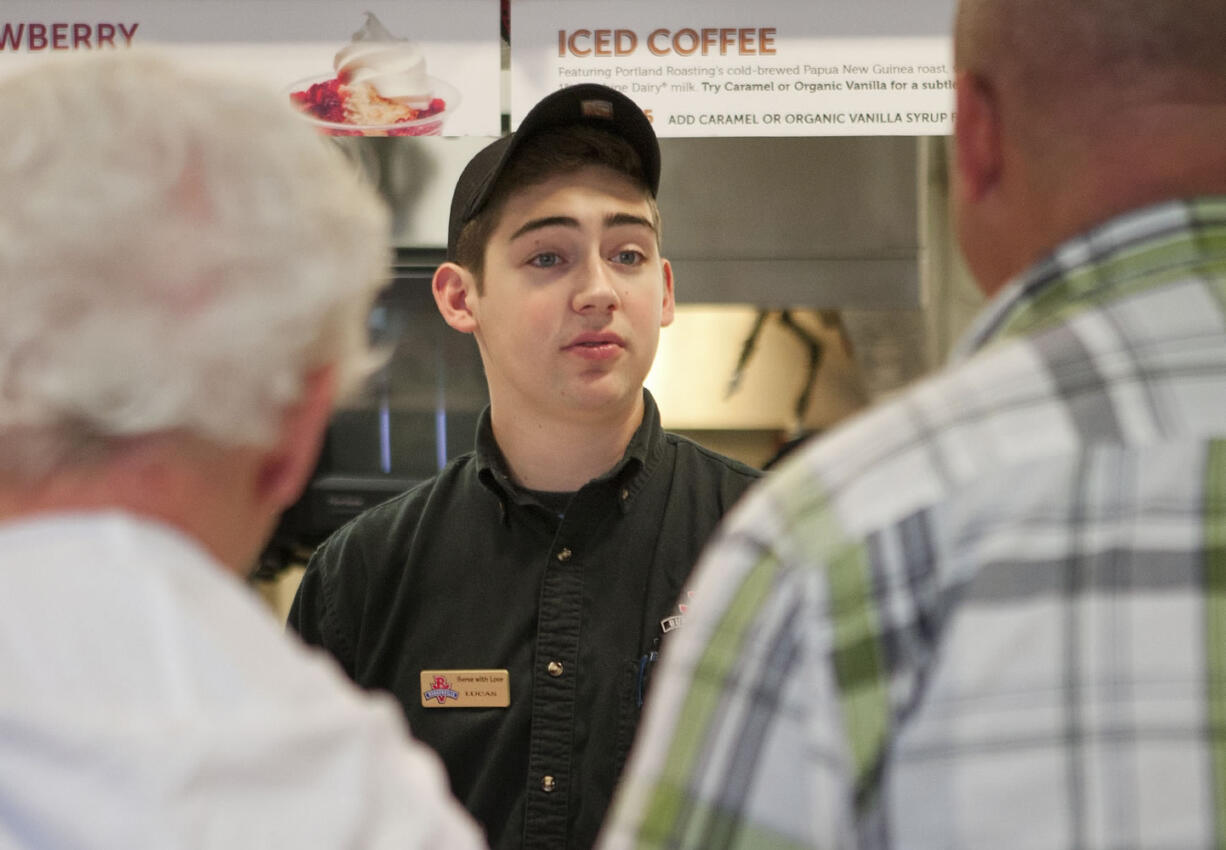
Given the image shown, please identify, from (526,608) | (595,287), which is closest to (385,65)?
(595,287)

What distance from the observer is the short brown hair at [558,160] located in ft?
5.97

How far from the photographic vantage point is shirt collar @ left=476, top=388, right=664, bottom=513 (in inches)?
69.6

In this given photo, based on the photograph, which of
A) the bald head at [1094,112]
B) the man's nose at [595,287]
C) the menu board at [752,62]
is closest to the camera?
the bald head at [1094,112]

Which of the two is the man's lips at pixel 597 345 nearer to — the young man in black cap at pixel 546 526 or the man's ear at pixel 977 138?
the young man in black cap at pixel 546 526

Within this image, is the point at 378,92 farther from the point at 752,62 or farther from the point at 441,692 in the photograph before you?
the point at 441,692

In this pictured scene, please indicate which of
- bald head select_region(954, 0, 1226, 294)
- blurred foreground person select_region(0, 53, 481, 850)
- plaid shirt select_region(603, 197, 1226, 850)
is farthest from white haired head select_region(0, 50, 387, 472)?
bald head select_region(954, 0, 1226, 294)

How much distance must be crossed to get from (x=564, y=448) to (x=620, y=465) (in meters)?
0.08

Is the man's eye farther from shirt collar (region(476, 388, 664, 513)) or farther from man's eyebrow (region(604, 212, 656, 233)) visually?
shirt collar (region(476, 388, 664, 513))

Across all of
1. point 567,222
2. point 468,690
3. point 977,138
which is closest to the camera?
point 977,138

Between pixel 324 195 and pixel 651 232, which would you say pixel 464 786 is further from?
pixel 324 195

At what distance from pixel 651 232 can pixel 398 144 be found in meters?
1.25

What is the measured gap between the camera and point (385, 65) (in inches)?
88.5

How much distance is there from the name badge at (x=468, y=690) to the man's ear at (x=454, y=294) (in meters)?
0.49

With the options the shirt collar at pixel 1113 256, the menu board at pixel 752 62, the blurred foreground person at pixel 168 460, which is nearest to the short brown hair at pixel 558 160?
the menu board at pixel 752 62
